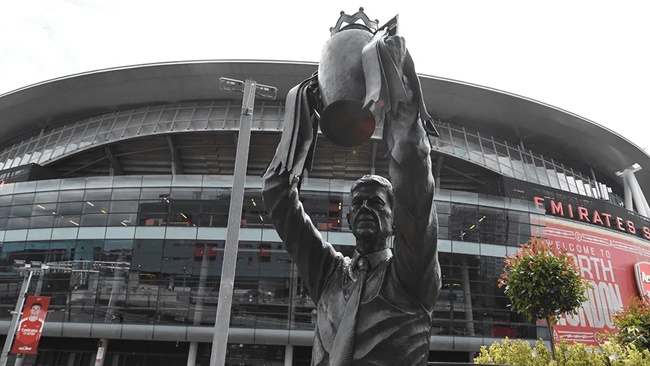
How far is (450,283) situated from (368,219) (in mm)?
24357

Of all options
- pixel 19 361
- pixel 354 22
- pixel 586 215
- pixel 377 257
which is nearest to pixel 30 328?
pixel 19 361

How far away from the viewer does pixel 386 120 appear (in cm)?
162

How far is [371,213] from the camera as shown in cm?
186

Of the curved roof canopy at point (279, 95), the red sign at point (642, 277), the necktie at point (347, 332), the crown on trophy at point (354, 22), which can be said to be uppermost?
the curved roof canopy at point (279, 95)

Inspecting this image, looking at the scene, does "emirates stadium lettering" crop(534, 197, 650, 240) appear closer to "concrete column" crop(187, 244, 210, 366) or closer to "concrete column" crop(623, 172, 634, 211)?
"concrete column" crop(623, 172, 634, 211)

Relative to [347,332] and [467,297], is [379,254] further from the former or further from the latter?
[467,297]

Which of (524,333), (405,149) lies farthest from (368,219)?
(524,333)

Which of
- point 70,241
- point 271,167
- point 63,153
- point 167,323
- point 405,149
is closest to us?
point 405,149

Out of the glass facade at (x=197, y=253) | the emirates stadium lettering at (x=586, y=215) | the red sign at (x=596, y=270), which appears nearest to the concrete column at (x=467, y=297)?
the glass facade at (x=197, y=253)

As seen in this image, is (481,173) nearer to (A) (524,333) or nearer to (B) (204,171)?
(A) (524,333)

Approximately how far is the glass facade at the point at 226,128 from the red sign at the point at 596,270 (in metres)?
5.31

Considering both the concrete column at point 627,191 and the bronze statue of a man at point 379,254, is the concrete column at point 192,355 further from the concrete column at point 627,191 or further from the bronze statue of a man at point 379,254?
the concrete column at point 627,191

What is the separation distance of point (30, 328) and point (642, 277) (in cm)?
3389

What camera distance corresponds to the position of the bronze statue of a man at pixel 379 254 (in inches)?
60.6
